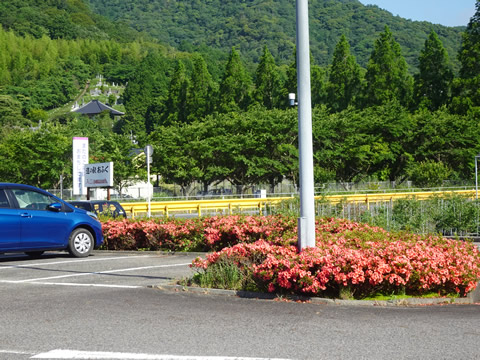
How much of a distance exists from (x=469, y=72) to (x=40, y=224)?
59.0 m

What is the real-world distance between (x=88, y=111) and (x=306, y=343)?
187m

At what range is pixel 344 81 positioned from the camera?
72.3m

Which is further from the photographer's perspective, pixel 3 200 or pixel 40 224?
pixel 40 224

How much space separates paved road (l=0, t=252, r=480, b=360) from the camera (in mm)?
5848

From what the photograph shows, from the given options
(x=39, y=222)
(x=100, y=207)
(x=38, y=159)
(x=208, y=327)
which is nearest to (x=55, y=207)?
(x=39, y=222)

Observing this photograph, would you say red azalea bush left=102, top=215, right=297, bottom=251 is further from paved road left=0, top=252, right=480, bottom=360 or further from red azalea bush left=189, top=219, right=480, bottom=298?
paved road left=0, top=252, right=480, bottom=360

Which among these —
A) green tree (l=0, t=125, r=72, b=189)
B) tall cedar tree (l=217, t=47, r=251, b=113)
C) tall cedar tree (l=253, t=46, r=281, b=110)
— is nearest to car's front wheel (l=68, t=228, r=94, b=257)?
green tree (l=0, t=125, r=72, b=189)

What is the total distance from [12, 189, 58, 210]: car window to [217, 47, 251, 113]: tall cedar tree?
61120mm

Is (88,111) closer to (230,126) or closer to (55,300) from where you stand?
(230,126)

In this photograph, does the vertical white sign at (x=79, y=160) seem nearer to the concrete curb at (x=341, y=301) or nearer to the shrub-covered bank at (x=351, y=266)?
the shrub-covered bank at (x=351, y=266)

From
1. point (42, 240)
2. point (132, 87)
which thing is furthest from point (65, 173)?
point (132, 87)

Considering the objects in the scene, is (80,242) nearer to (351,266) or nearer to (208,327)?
(351,266)

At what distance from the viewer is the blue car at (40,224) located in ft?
45.0

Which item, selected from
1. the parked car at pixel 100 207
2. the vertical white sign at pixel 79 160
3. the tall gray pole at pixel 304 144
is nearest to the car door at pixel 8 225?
the tall gray pole at pixel 304 144
